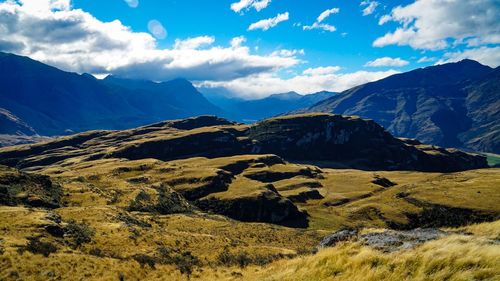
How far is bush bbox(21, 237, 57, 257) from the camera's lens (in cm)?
3642

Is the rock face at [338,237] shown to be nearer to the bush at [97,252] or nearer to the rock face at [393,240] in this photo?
the rock face at [393,240]

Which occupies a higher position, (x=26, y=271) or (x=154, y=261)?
(x=26, y=271)

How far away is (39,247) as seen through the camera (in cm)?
3794

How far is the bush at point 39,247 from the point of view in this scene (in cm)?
3642

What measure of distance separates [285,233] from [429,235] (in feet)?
295

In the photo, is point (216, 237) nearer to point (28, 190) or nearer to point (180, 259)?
point (180, 259)

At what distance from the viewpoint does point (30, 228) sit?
45.3 meters

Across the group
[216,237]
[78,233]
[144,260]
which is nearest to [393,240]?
[144,260]

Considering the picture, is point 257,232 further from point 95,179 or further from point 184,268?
point 95,179

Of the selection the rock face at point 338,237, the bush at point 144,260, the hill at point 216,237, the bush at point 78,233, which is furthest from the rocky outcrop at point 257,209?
the rock face at point 338,237

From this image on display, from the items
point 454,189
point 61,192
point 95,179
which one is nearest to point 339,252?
point 61,192

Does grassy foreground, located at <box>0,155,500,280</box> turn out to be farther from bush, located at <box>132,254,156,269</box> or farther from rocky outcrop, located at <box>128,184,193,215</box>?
rocky outcrop, located at <box>128,184,193,215</box>

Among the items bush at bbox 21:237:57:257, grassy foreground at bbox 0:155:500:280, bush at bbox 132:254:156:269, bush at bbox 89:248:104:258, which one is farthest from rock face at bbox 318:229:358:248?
bush at bbox 89:248:104:258

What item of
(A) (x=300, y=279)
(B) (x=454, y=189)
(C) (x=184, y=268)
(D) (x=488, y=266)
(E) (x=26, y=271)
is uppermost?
(D) (x=488, y=266)
